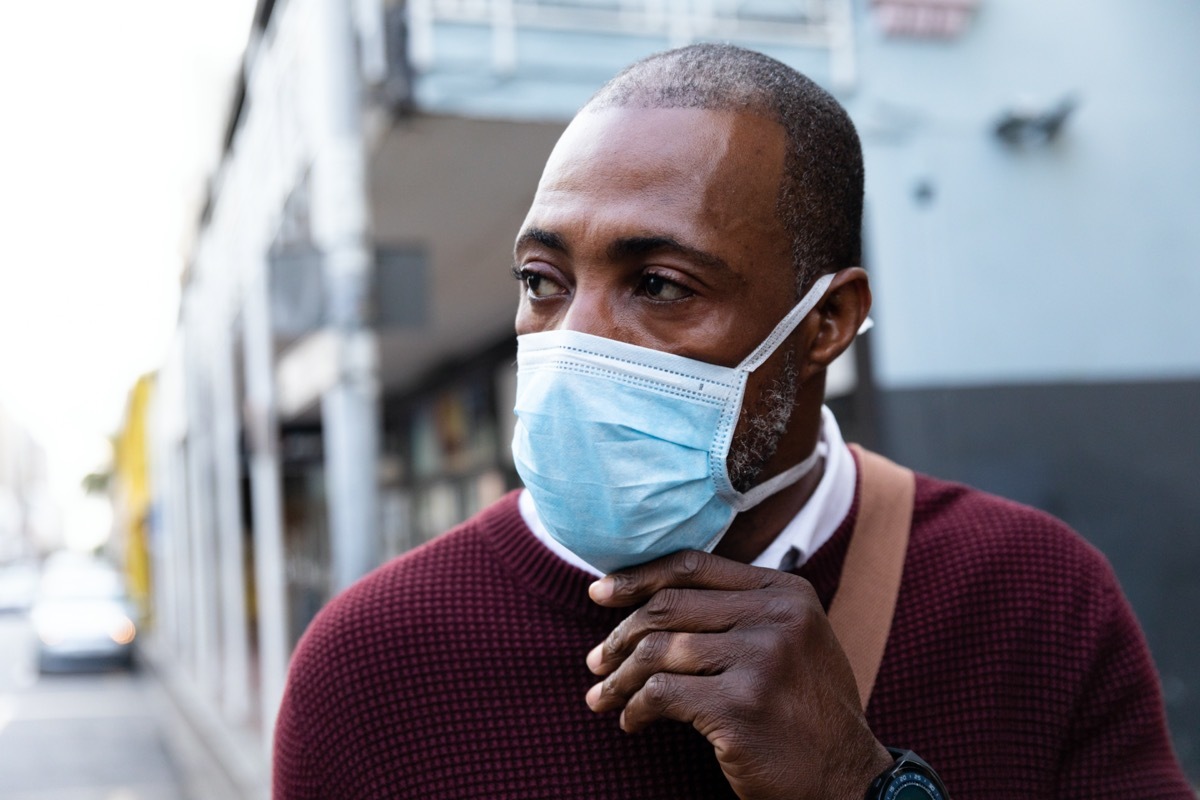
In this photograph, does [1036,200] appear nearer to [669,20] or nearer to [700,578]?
[669,20]

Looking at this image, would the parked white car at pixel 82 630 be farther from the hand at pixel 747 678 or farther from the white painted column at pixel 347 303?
the hand at pixel 747 678

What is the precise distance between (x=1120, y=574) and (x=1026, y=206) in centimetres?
200

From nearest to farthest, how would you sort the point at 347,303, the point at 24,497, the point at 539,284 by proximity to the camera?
the point at 539,284, the point at 347,303, the point at 24,497

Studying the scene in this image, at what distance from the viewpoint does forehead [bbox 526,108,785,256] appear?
4.66ft

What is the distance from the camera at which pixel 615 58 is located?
6.15 meters

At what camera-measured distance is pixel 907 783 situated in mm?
1346

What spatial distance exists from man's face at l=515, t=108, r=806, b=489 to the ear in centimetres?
11

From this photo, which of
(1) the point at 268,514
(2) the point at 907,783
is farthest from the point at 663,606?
(1) the point at 268,514

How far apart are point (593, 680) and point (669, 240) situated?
0.59 m

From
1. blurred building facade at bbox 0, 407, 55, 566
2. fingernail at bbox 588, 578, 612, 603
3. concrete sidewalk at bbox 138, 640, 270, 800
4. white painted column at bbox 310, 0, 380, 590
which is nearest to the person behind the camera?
fingernail at bbox 588, 578, 612, 603

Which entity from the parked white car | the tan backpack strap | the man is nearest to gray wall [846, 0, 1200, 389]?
the tan backpack strap

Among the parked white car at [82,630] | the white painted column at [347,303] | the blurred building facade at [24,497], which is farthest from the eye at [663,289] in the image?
the blurred building facade at [24,497]

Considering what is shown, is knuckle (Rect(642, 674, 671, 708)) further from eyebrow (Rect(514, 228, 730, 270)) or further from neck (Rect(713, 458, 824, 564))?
eyebrow (Rect(514, 228, 730, 270))

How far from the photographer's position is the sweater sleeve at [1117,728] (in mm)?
1624
